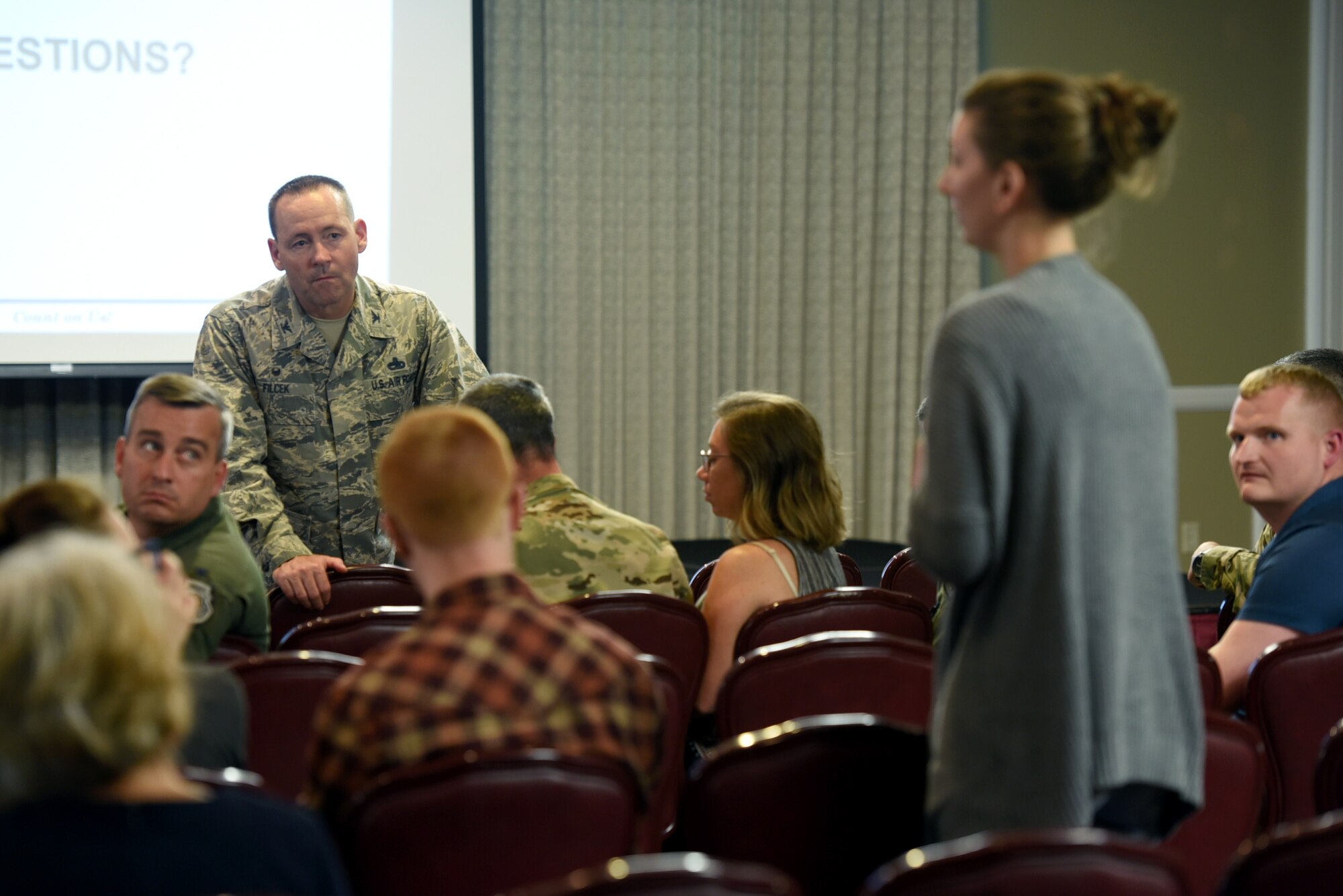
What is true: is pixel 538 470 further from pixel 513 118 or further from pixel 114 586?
pixel 513 118

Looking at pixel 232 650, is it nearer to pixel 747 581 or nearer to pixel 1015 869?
pixel 747 581

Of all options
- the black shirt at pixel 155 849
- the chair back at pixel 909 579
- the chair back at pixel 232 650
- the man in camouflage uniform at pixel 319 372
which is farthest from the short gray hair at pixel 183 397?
the chair back at pixel 909 579

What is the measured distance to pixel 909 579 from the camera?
3.75 meters

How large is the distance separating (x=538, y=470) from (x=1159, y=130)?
157 centimetres

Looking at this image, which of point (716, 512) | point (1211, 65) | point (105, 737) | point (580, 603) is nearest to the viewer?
point (105, 737)

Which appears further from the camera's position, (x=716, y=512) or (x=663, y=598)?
(x=716, y=512)

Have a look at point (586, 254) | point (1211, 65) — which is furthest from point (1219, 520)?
point (586, 254)

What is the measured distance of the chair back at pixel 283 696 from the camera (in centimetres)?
197

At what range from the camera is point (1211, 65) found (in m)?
7.42

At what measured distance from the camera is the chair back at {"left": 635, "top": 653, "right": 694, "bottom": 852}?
6.44ft

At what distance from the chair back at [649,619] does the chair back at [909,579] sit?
3.82ft

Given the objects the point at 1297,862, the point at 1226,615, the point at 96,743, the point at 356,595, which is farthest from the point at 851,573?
the point at 96,743

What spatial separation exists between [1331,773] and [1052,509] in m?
0.65

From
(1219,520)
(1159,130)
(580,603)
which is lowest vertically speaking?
(1219,520)
